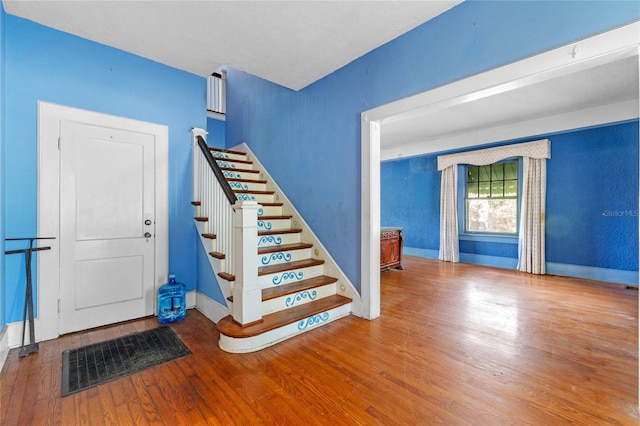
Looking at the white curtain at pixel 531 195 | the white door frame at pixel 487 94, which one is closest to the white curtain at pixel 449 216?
the white curtain at pixel 531 195

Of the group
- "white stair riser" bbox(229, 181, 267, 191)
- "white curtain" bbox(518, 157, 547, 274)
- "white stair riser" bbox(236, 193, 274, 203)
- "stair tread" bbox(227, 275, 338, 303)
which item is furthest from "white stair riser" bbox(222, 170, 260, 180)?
"white curtain" bbox(518, 157, 547, 274)

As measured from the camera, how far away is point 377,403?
5.56ft

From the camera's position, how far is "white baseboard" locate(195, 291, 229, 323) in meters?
2.86

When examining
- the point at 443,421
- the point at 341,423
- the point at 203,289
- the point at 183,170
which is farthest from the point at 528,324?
the point at 183,170

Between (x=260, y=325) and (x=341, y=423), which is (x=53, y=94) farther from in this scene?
(x=341, y=423)

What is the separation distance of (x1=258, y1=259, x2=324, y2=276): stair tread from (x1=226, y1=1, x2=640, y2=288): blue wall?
27cm

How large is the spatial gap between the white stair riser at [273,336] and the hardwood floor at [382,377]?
0.07 metres

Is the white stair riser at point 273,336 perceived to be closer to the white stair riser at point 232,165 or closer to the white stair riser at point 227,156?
the white stair riser at point 232,165

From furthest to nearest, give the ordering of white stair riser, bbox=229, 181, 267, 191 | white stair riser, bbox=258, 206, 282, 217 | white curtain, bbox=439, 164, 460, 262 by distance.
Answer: white curtain, bbox=439, 164, 460, 262 < white stair riser, bbox=229, 181, 267, 191 < white stair riser, bbox=258, 206, 282, 217

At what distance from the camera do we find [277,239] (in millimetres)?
3557

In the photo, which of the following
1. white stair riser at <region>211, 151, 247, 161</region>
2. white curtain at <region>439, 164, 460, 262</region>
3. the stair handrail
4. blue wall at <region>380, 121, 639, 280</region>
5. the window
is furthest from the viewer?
white curtain at <region>439, 164, 460, 262</region>

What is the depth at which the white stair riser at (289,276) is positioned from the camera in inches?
114

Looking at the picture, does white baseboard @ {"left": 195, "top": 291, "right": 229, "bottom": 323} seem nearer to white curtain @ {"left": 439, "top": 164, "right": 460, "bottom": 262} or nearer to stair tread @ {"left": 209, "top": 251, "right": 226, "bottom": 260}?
stair tread @ {"left": 209, "top": 251, "right": 226, "bottom": 260}

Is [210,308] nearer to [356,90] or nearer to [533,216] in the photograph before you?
[356,90]
